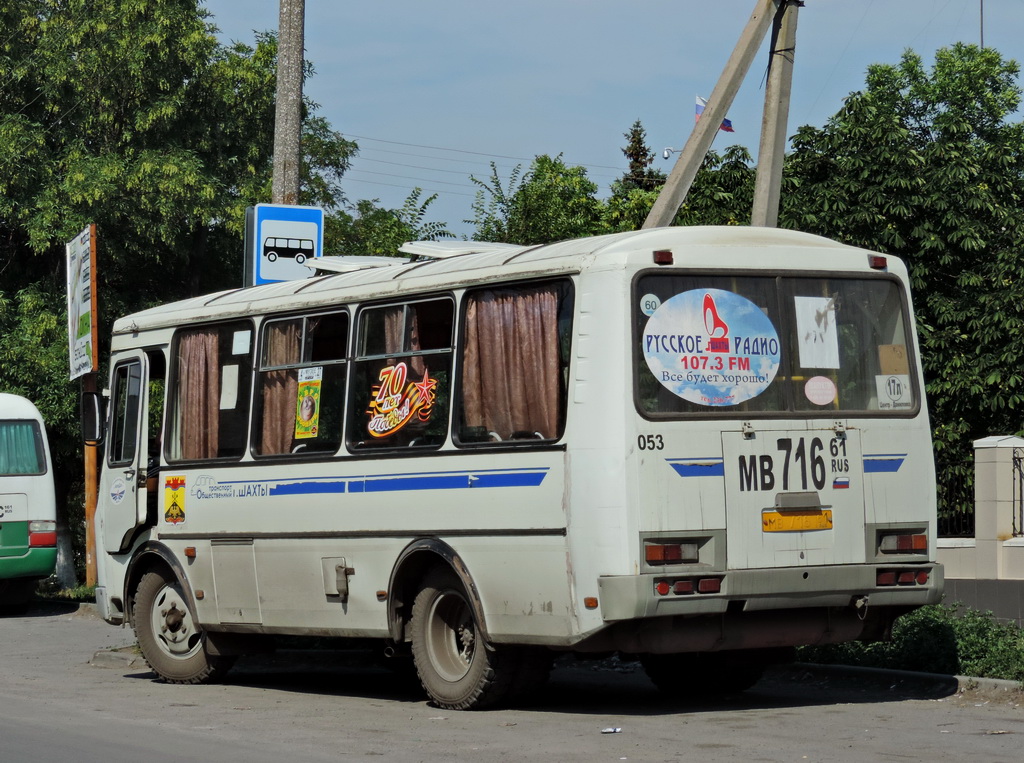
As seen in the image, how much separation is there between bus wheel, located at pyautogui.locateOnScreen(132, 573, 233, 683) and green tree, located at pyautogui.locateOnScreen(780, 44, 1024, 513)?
1131 centimetres

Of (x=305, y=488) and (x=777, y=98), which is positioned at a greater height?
(x=777, y=98)

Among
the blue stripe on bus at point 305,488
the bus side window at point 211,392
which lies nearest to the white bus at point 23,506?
the bus side window at point 211,392

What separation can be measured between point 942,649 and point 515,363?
360 centimetres

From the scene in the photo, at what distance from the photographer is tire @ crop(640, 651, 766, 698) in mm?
10984

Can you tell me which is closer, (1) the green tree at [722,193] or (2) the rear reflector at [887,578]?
(2) the rear reflector at [887,578]

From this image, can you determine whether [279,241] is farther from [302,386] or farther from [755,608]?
[755,608]

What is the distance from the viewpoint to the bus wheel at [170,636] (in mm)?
12719

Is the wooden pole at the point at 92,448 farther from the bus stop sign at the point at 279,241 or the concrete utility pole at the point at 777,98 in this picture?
the concrete utility pole at the point at 777,98

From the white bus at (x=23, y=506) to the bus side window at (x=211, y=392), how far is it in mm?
9675

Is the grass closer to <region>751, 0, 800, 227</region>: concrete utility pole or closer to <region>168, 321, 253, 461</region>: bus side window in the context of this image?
<region>168, 321, 253, 461</region>: bus side window

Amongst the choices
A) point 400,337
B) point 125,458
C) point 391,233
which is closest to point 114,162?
point 391,233

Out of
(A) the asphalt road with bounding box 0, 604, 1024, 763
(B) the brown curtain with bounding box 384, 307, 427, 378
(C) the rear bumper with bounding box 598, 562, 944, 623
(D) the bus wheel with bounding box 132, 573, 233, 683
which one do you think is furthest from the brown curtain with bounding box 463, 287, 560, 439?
(D) the bus wheel with bounding box 132, 573, 233, 683

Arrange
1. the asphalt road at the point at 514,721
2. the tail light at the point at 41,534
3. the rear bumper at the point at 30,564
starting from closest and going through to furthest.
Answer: the asphalt road at the point at 514,721 → the rear bumper at the point at 30,564 → the tail light at the point at 41,534

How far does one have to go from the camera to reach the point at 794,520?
9.61 meters
